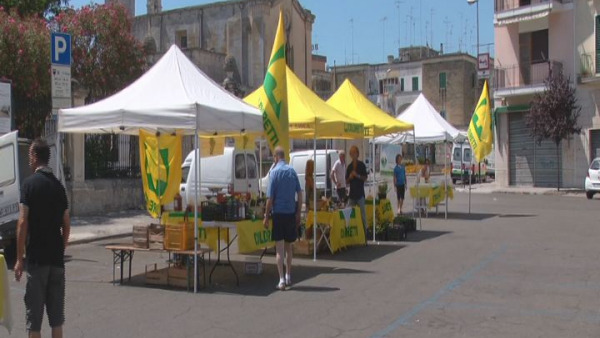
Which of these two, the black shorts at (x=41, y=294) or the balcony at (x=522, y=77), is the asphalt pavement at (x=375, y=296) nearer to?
the black shorts at (x=41, y=294)

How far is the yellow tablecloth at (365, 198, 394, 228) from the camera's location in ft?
49.2

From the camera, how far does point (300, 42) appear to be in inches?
1781

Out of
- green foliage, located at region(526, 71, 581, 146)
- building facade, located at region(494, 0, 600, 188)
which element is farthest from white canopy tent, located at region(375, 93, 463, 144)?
building facade, located at region(494, 0, 600, 188)

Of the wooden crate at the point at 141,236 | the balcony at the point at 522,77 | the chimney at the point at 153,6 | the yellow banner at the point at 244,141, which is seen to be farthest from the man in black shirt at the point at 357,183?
the chimney at the point at 153,6

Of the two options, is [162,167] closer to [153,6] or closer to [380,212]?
[380,212]

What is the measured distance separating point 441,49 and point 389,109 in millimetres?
18071

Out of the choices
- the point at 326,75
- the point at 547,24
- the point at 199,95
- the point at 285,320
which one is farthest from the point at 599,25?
the point at 326,75

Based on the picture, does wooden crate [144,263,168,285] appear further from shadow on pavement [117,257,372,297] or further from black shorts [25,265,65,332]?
black shorts [25,265,65,332]

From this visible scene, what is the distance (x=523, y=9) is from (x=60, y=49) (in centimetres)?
2739

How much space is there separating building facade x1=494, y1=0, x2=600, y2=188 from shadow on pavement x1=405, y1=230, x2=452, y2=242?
61.8ft

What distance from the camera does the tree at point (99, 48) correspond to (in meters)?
21.2

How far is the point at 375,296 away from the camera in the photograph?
897 cm

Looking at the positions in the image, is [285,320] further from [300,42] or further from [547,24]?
[300,42]

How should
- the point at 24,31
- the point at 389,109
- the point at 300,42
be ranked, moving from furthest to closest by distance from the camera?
the point at 389,109
the point at 300,42
the point at 24,31
